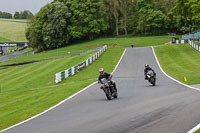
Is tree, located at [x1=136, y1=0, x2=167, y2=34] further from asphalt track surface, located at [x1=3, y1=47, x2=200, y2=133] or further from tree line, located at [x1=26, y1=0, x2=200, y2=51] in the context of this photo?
asphalt track surface, located at [x1=3, y1=47, x2=200, y2=133]

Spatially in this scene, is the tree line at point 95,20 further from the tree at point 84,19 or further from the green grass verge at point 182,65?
the green grass verge at point 182,65

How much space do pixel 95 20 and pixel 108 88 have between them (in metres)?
84.9

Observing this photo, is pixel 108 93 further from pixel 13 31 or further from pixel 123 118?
pixel 13 31

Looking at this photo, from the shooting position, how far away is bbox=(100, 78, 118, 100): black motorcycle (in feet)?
51.5

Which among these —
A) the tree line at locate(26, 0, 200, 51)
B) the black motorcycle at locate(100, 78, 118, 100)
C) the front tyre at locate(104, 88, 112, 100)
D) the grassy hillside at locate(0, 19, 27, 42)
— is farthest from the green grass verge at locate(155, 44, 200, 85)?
the grassy hillside at locate(0, 19, 27, 42)

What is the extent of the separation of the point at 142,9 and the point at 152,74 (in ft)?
274

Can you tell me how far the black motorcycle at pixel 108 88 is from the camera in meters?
15.7

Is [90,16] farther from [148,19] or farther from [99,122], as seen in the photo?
[99,122]

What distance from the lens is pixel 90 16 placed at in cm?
9962

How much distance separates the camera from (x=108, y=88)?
15.9 metres

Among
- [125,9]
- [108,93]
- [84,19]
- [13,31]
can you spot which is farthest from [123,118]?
[13,31]

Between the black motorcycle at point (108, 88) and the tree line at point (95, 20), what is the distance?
268 ft

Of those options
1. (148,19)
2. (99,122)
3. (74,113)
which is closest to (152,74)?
(74,113)

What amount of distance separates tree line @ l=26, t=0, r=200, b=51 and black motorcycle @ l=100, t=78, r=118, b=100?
81574 mm
